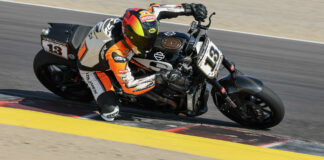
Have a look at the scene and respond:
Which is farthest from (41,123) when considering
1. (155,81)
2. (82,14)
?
(82,14)

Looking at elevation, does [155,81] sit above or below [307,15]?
below

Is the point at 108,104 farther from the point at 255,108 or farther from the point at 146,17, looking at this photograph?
the point at 255,108

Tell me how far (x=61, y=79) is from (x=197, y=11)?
2029mm

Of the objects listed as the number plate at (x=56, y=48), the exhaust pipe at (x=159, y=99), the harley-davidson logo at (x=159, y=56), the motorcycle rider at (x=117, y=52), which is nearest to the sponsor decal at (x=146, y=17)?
the motorcycle rider at (x=117, y=52)

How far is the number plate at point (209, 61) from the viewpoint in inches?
200

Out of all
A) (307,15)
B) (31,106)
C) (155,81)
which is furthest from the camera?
(307,15)

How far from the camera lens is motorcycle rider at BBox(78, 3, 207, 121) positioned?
515cm

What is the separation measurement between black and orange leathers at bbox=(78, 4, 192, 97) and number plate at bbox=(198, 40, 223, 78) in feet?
1.85

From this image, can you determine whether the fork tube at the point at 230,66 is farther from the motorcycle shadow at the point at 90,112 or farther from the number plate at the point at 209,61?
the motorcycle shadow at the point at 90,112

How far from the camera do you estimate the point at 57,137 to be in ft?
13.8

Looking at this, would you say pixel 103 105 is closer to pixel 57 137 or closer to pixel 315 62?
pixel 57 137

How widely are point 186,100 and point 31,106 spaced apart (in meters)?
1.95

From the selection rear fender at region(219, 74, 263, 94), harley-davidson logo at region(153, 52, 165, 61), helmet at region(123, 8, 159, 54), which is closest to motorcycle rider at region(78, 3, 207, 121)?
helmet at region(123, 8, 159, 54)

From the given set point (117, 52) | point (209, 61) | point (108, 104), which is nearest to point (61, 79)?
point (108, 104)
